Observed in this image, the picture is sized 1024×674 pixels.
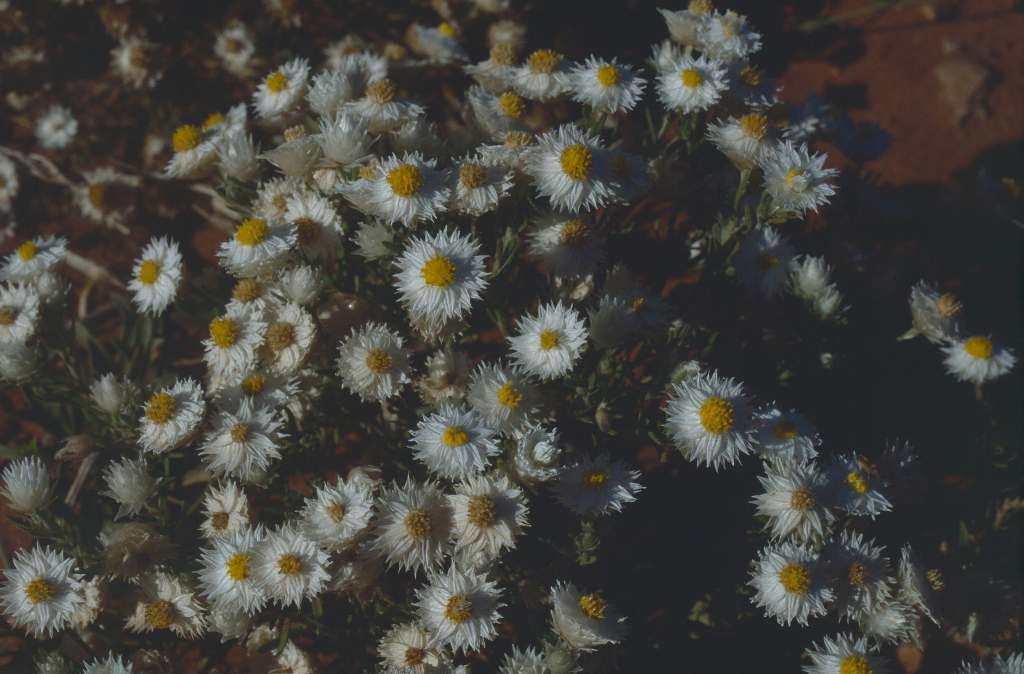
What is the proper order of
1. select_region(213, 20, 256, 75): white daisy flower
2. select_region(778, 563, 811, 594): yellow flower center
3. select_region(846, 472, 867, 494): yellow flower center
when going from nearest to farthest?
select_region(778, 563, 811, 594): yellow flower center, select_region(846, 472, 867, 494): yellow flower center, select_region(213, 20, 256, 75): white daisy flower

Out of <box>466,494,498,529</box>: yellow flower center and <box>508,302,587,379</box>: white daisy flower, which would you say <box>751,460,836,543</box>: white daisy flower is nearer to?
<box>508,302,587,379</box>: white daisy flower

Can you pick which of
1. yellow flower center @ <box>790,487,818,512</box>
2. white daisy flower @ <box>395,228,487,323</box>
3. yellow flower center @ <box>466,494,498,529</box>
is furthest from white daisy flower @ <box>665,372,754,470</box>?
white daisy flower @ <box>395,228,487,323</box>

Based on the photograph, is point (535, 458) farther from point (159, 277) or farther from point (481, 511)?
point (159, 277)

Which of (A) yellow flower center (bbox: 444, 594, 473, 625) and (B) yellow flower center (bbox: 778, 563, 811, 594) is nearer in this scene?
(A) yellow flower center (bbox: 444, 594, 473, 625)

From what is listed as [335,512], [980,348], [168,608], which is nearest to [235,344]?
[335,512]

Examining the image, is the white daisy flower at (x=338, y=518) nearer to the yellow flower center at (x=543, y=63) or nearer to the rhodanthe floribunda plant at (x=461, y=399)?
the rhodanthe floribunda plant at (x=461, y=399)

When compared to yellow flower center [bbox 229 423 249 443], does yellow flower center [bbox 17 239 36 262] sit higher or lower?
higher

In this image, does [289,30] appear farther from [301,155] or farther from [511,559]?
[511,559]
